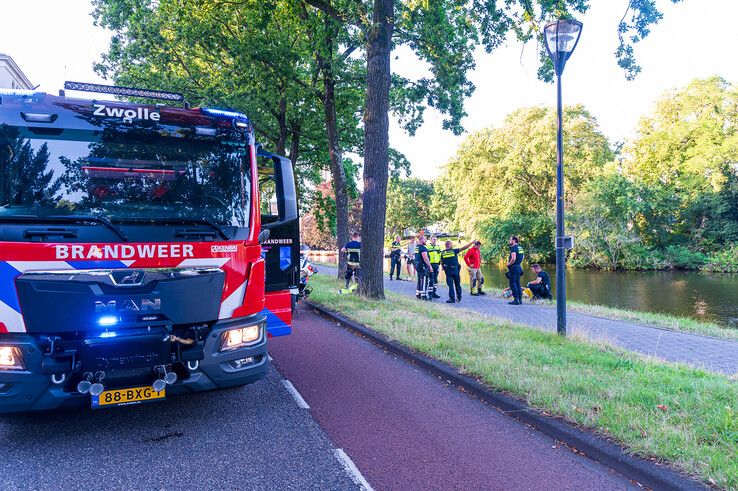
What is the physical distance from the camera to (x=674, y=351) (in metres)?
8.05

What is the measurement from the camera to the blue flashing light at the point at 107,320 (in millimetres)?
3867

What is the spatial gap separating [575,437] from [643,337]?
20.4 ft

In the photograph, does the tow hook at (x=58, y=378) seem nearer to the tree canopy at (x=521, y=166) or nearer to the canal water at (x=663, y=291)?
the canal water at (x=663, y=291)

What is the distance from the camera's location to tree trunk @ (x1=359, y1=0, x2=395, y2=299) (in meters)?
11.5

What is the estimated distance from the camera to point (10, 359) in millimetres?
3723

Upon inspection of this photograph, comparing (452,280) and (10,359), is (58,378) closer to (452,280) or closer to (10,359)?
(10,359)

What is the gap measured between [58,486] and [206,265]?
74.2 inches

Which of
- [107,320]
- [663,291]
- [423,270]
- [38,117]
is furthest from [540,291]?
[38,117]

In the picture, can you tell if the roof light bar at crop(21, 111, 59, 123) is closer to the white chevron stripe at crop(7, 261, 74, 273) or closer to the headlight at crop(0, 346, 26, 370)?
the white chevron stripe at crop(7, 261, 74, 273)

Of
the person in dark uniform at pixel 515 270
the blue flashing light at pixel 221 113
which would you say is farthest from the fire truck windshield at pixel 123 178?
the person in dark uniform at pixel 515 270

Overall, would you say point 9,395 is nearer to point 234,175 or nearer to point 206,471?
point 206,471

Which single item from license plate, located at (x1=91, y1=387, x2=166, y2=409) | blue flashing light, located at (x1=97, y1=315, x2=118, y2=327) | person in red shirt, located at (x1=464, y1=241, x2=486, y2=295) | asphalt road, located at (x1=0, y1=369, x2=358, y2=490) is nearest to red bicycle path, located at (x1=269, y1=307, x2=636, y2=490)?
asphalt road, located at (x1=0, y1=369, x2=358, y2=490)

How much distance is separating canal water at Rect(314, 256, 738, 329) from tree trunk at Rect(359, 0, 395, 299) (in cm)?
872

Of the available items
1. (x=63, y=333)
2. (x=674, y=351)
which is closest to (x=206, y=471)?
(x=63, y=333)
